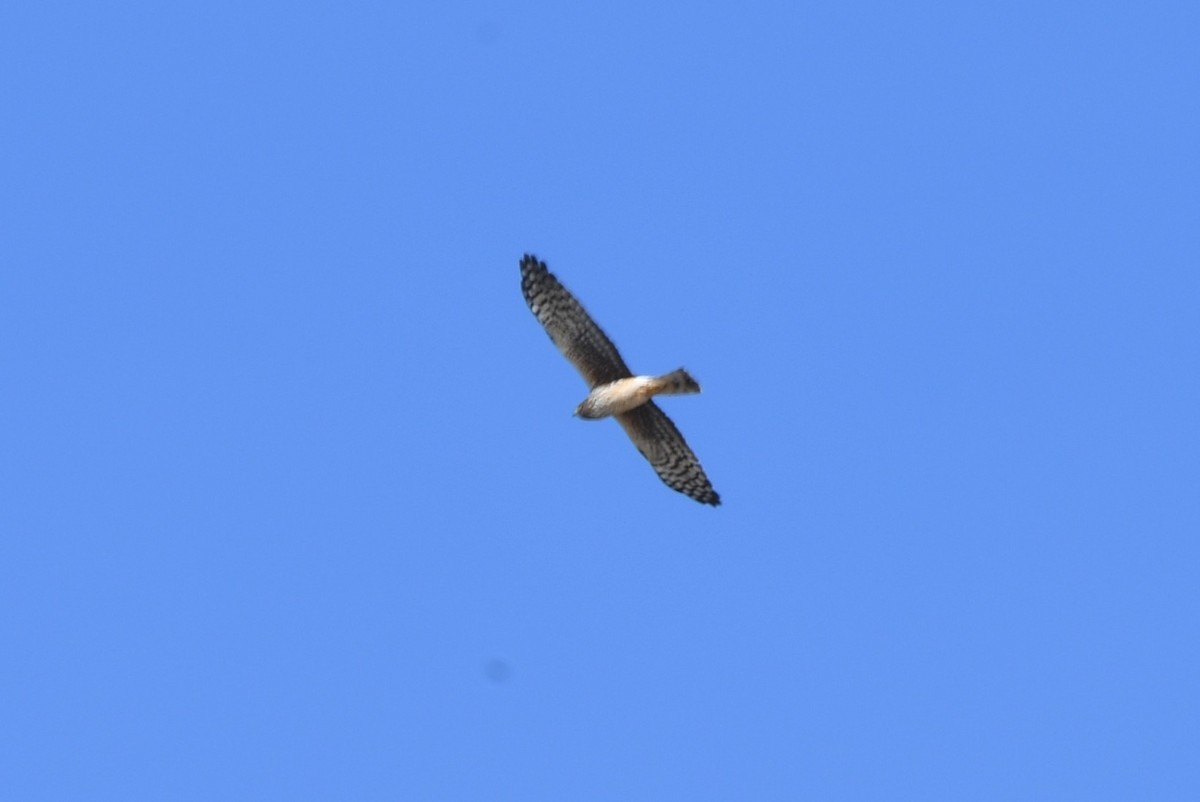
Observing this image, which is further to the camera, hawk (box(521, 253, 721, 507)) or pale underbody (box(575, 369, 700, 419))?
hawk (box(521, 253, 721, 507))

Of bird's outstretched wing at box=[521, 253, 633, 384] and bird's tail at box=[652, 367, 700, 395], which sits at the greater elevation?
bird's outstretched wing at box=[521, 253, 633, 384]

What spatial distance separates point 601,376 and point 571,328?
38.1 inches

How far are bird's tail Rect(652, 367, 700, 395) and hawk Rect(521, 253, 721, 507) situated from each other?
16mm

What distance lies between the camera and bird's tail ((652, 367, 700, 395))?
127ft

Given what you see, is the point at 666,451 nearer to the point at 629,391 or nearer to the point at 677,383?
the point at 629,391

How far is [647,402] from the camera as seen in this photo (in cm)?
4056

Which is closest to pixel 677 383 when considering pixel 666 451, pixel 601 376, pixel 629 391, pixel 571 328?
pixel 629 391

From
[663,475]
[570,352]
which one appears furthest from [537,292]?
[663,475]

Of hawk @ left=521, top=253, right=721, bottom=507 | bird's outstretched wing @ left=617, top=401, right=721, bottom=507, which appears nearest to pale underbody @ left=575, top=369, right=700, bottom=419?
hawk @ left=521, top=253, right=721, bottom=507

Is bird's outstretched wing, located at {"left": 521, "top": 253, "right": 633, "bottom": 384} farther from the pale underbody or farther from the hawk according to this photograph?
the pale underbody

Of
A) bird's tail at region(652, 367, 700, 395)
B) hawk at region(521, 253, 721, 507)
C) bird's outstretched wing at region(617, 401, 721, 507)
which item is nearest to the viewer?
bird's tail at region(652, 367, 700, 395)

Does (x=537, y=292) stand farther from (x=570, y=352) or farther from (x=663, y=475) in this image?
(x=663, y=475)

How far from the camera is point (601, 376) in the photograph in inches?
1590

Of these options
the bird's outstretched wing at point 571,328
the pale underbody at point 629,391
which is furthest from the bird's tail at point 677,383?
the bird's outstretched wing at point 571,328
